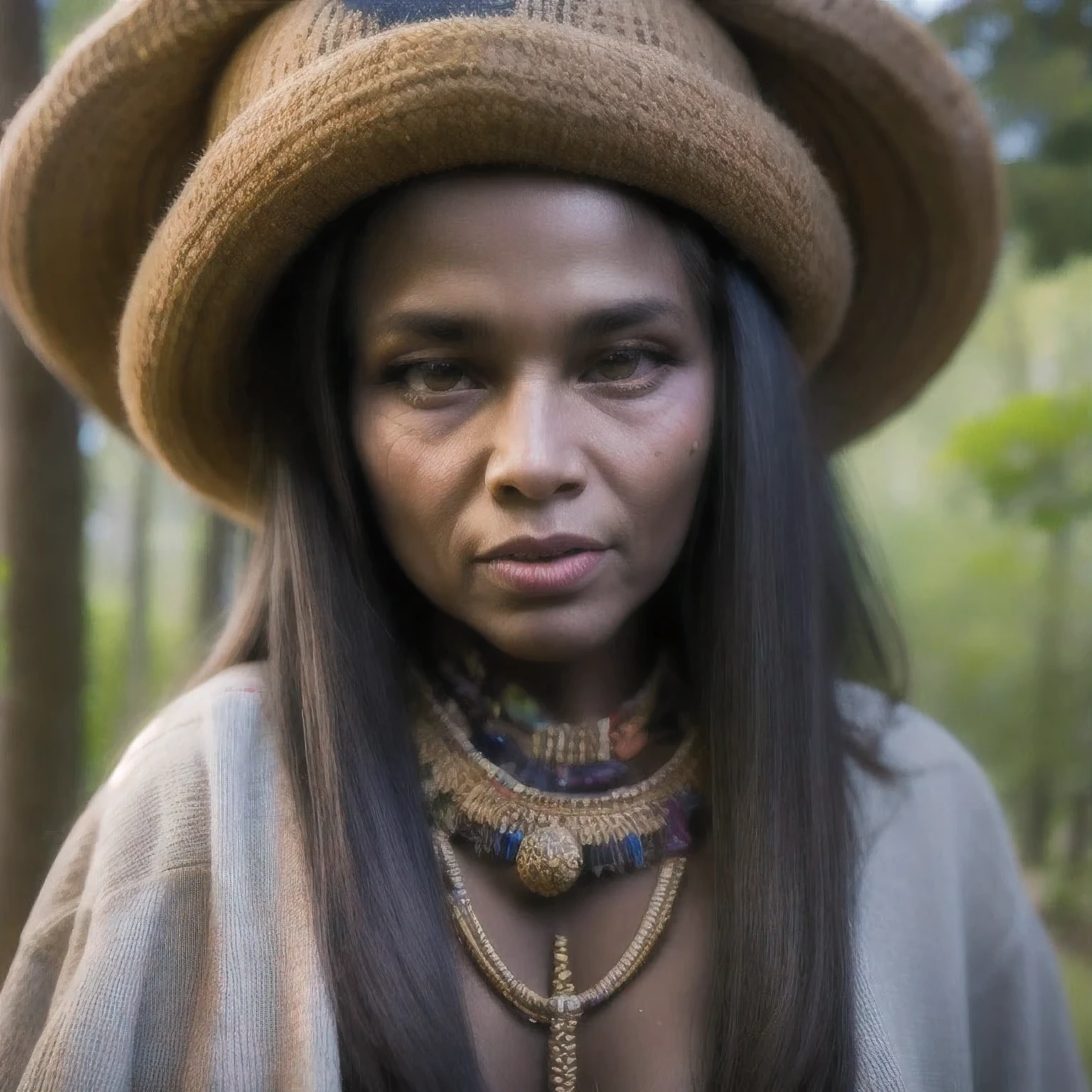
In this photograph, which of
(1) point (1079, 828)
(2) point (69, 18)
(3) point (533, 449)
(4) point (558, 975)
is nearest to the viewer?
(3) point (533, 449)

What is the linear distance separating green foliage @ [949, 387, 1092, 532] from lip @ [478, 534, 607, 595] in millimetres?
810

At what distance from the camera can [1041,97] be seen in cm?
124

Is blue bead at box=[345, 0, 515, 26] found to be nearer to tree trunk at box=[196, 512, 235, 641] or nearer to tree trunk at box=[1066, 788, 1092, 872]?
tree trunk at box=[196, 512, 235, 641]

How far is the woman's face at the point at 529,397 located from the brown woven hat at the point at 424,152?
5 cm

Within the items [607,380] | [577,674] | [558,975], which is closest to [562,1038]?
[558,975]

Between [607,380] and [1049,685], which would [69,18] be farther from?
[1049,685]

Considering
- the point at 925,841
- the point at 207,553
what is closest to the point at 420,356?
the point at 925,841

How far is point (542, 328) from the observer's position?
2.45 feet

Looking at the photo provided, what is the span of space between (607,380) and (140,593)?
1014 mm

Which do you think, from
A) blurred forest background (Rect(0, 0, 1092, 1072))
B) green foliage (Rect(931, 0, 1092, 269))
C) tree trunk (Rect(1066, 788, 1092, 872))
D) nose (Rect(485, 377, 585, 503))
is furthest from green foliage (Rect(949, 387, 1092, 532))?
nose (Rect(485, 377, 585, 503))

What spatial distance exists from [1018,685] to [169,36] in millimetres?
1349

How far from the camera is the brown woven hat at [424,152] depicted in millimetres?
716

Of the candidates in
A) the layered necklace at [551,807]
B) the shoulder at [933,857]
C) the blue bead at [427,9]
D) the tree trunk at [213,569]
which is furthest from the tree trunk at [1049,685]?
the tree trunk at [213,569]

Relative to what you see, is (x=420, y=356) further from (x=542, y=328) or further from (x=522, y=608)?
(x=522, y=608)
